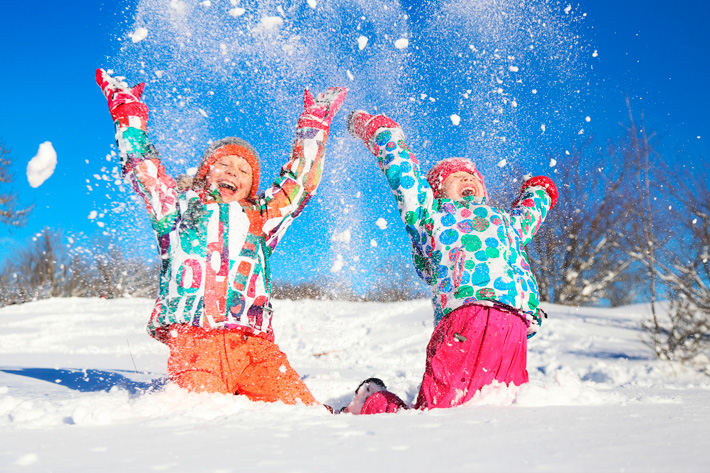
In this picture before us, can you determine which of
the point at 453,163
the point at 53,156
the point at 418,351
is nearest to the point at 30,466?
the point at 453,163

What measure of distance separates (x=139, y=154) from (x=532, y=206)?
226 centimetres

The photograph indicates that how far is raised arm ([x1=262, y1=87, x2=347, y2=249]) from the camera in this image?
282cm

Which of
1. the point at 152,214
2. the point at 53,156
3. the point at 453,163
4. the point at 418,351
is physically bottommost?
the point at 418,351

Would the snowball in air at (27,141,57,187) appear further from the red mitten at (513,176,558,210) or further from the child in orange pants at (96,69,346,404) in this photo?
the red mitten at (513,176,558,210)

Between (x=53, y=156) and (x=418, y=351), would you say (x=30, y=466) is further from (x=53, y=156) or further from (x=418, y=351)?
(x=418, y=351)

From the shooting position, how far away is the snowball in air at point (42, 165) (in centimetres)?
343

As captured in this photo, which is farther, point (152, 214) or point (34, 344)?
point (34, 344)

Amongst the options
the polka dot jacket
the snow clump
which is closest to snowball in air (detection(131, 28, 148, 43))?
the snow clump

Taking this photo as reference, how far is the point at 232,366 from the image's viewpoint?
2406 mm

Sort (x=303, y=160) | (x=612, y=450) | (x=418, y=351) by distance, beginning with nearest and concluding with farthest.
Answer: (x=612, y=450) < (x=303, y=160) < (x=418, y=351)

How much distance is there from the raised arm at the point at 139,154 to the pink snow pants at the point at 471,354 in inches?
58.5

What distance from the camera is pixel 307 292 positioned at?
23984mm

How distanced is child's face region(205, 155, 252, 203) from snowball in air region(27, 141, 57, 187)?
4.43 feet

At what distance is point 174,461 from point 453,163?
2334 mm
